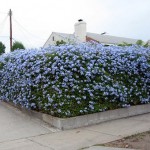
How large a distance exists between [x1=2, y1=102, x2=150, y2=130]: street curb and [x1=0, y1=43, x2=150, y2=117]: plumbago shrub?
139mm

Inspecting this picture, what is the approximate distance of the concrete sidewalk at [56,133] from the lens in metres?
6.56

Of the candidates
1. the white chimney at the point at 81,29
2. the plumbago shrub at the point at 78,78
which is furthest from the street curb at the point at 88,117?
the white chimney at the point at 81,29

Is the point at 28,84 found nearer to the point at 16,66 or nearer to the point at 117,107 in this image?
the point at 16,66

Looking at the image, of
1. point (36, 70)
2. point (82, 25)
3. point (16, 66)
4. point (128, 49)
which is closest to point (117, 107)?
point (128, 49)

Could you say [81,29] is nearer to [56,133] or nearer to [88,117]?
[88,117]

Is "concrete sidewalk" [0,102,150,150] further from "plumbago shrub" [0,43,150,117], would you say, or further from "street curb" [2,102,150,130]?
"plumbago shrub" [0,43,150,117]

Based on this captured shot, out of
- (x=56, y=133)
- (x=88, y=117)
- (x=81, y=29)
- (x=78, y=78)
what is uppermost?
(x=81, y=29)

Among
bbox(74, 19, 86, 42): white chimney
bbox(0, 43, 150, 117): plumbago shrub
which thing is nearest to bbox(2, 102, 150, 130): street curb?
bbox(0, 43, 150, 117): plumbago shrub

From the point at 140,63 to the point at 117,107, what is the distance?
1.64 metres

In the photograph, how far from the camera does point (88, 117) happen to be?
841cm

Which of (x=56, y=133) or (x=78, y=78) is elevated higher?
(x=78, y=78)

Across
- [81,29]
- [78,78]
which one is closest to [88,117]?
[78,78]

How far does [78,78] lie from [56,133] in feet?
5.58

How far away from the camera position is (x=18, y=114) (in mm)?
9641
